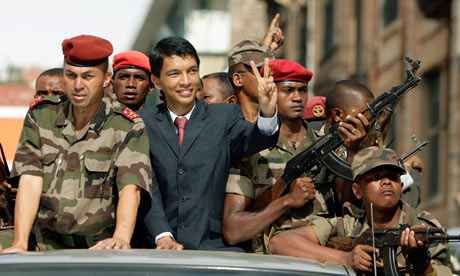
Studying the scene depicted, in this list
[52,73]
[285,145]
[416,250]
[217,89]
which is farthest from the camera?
[217,89]

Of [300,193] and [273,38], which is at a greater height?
[273,38]

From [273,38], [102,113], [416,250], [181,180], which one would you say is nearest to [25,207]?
[102,113]

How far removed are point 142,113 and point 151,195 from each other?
2.25 feet

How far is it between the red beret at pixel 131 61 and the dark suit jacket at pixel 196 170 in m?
2.18

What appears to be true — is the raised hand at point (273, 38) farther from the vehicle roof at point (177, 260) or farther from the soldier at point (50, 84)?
the vehicle roof at point (177, 260)

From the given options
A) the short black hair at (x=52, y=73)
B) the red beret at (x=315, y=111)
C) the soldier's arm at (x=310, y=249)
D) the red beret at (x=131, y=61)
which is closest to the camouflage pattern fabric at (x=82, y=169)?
the soldier's arm at (x=310, y=249)

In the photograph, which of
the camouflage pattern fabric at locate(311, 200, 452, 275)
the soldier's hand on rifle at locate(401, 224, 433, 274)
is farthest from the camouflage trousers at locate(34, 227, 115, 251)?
the soldier's hand on rifle at locate(401, 224, 433, 274)

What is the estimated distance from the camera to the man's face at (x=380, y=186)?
20.0 feet

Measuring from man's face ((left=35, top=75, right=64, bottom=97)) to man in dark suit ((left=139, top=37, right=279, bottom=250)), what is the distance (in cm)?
241

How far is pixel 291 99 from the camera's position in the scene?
7.06 metres

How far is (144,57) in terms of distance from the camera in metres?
8.55

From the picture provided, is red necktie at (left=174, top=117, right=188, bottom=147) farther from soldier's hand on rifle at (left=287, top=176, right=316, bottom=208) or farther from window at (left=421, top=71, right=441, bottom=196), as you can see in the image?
window at (left=421, top=71, right=441, bottom=196)

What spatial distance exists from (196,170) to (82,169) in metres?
0.62

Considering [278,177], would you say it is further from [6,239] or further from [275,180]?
[6,239]
